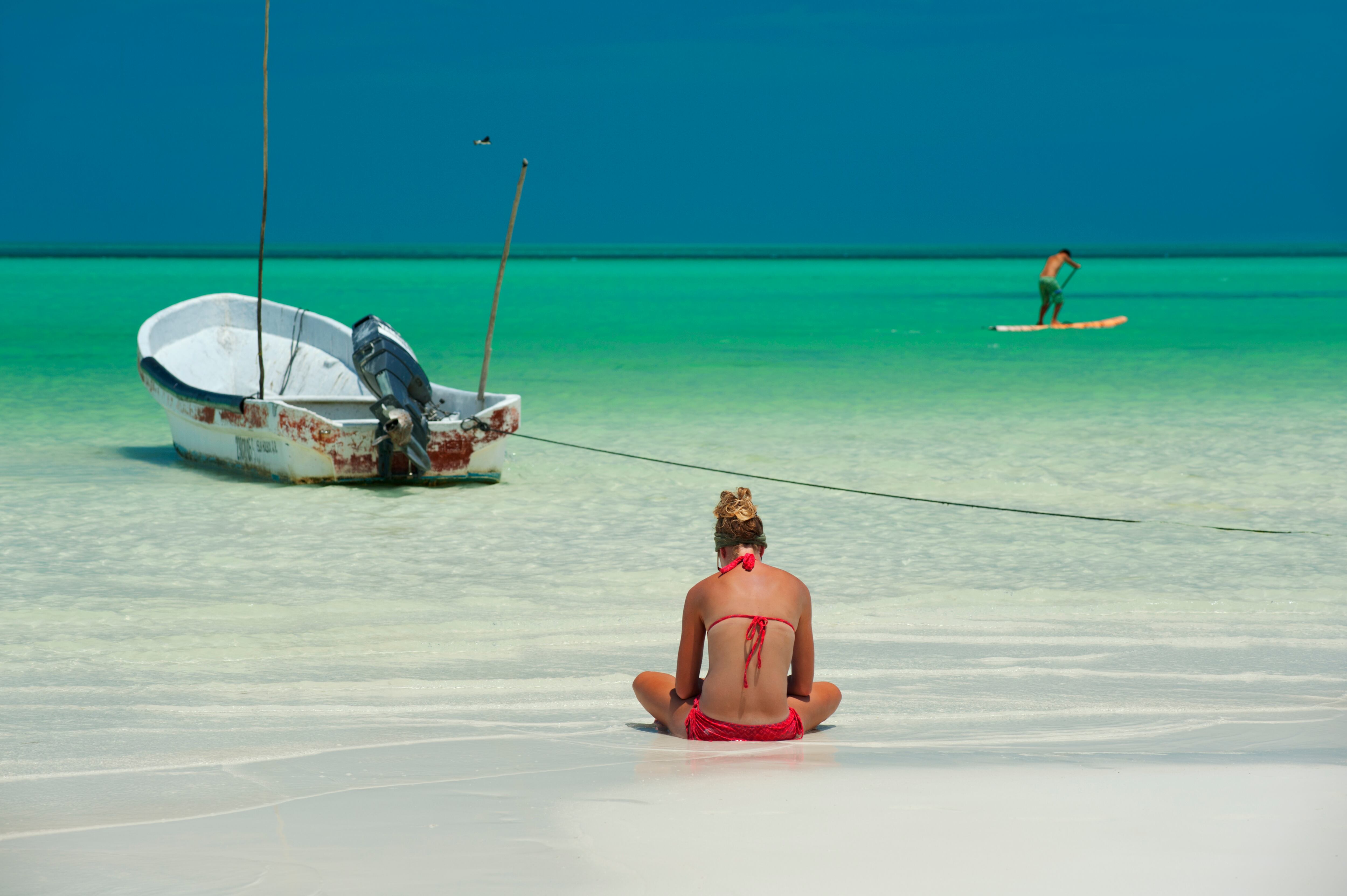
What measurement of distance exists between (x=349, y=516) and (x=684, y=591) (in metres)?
2.82

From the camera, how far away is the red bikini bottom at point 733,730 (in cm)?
417

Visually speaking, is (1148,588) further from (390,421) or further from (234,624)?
(390,421)

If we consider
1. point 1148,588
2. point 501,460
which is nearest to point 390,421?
point 501,460

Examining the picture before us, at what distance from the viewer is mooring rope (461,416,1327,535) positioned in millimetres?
8227

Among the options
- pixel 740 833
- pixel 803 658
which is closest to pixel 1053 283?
pixel 803 658

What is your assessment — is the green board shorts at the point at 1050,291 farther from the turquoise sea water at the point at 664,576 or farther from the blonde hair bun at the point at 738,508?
the blonde hair bun at the point at 738,508

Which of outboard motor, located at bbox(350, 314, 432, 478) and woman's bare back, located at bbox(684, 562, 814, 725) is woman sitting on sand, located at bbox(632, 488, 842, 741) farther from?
outboard motor, located at bbox(350, 314, 432, 478)

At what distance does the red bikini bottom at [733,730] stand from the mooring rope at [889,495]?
4838 millimetres

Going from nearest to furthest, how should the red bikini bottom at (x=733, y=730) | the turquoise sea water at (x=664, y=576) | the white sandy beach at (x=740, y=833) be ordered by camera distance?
the white sandy beach at (x=740, y=833)
the red bikini bottom at (x=733, y=730)
the turquoise sea water at (x=664, y=576)

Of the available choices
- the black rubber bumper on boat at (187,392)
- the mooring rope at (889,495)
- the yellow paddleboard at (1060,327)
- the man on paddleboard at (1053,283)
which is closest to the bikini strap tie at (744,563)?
the mooring rope at (889,495)

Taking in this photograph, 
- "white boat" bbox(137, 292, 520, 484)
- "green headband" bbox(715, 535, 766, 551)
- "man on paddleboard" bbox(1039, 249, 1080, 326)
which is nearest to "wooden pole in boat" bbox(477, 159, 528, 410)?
"white boat" bbox(137, 292, 520, 484)

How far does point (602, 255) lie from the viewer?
131000 mm

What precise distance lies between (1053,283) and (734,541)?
22.9m

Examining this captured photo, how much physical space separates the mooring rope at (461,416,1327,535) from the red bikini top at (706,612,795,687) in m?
4.95
